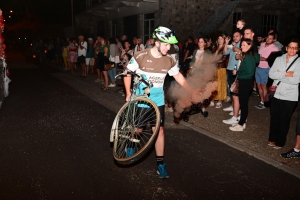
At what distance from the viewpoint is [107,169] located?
172 inches

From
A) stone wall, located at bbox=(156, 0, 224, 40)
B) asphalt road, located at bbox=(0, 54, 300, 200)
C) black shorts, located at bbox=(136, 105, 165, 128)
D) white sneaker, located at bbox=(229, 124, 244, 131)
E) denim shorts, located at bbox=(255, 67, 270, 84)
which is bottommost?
asphalt road, located at bbox=(0, 54, 300, 200)

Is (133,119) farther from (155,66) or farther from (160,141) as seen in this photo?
(155,66)

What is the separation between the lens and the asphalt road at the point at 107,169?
12.1 feet

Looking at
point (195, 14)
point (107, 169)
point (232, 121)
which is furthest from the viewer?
point (195, 14)

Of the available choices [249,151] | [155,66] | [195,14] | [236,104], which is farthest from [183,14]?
[155,66]

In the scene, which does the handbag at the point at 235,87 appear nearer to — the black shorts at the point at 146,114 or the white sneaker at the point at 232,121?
the white sneaker at the point at 232,121

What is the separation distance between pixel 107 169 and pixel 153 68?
1829 mm

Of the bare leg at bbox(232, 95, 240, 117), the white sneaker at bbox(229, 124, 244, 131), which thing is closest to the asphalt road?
the white sneaker at bbox(229, 124, 244, 131)

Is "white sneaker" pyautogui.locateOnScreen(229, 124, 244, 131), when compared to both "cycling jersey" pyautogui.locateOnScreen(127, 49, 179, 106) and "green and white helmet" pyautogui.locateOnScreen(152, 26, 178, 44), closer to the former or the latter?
"cycling jersey" pyautogui.locateOnScreen(127, 49, 179, 106)

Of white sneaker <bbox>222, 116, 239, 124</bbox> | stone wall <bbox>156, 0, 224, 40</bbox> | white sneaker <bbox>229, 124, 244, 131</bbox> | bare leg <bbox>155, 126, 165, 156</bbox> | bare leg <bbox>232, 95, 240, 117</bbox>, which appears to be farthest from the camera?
stone wall <bbox>156, 0, 224, 40</bbox>

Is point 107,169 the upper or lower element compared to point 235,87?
lower

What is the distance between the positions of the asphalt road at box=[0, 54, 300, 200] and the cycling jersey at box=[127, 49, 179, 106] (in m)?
1.25

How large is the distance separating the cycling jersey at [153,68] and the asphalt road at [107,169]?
1.25 metres

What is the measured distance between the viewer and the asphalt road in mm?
3702
